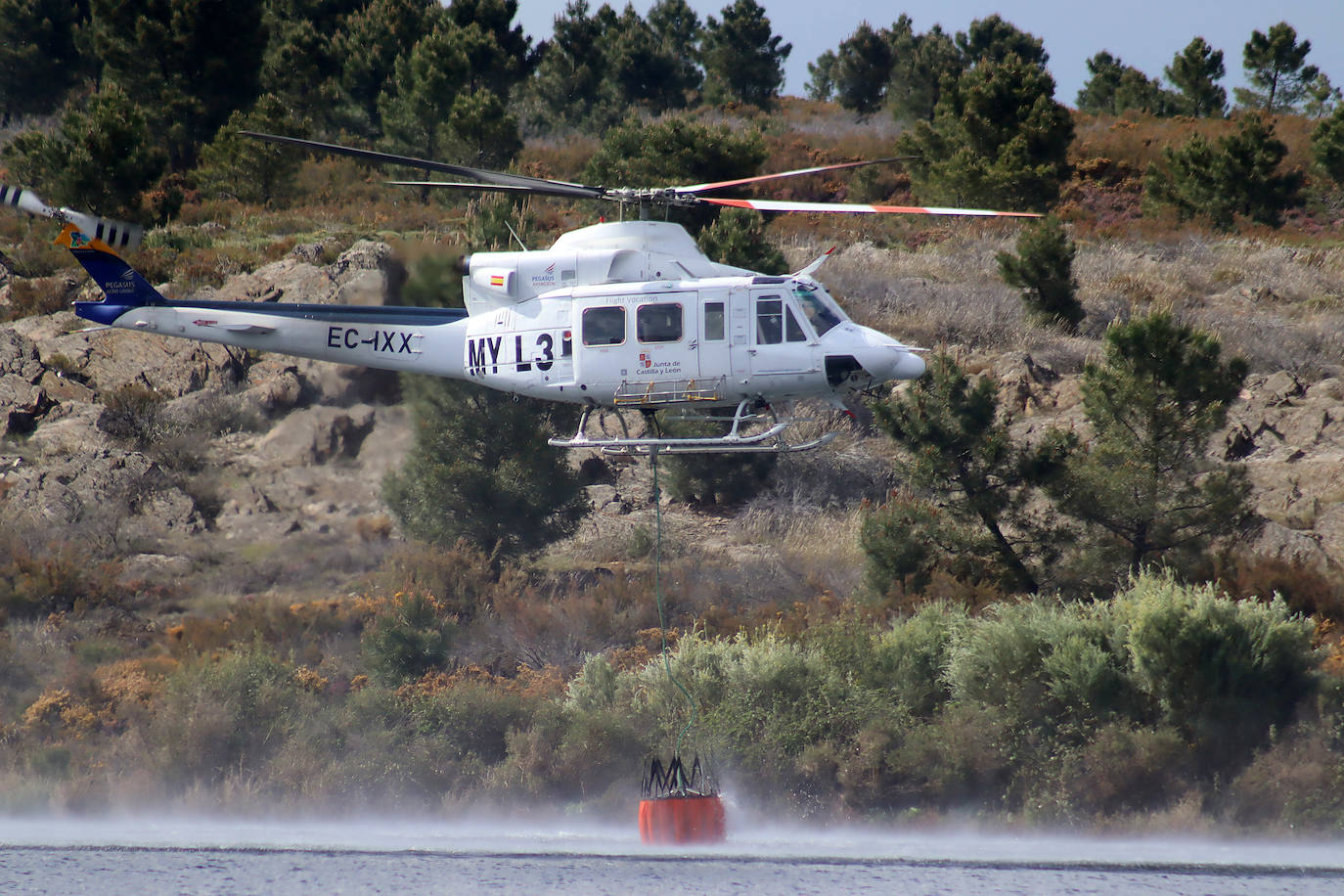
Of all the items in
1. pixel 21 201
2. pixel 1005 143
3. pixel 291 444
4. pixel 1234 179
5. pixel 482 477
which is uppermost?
pixel 1005 143

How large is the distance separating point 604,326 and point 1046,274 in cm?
1910

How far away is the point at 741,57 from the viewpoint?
204 ft

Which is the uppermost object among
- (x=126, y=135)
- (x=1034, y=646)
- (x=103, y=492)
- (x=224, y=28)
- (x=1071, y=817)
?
(x=224, y=28)

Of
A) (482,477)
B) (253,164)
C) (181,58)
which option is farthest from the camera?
(181,58)

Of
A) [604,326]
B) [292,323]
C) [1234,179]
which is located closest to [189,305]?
[292,323]

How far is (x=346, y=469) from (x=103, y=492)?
709 centimetres

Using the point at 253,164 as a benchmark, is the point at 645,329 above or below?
below

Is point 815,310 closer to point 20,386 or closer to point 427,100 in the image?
point 20,386

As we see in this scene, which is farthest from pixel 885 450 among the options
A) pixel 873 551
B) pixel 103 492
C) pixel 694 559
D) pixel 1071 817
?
pixel 103 492

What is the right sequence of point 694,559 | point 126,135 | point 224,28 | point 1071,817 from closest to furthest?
1. point 1071,817
2. point 694,559
3. point 126,135
4. point 224,28

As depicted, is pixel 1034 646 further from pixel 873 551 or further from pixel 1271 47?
pixel 1271 47

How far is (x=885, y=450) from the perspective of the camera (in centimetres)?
3059

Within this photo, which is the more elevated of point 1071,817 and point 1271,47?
point 1271,47

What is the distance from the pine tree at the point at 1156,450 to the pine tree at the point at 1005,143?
54.7ft
